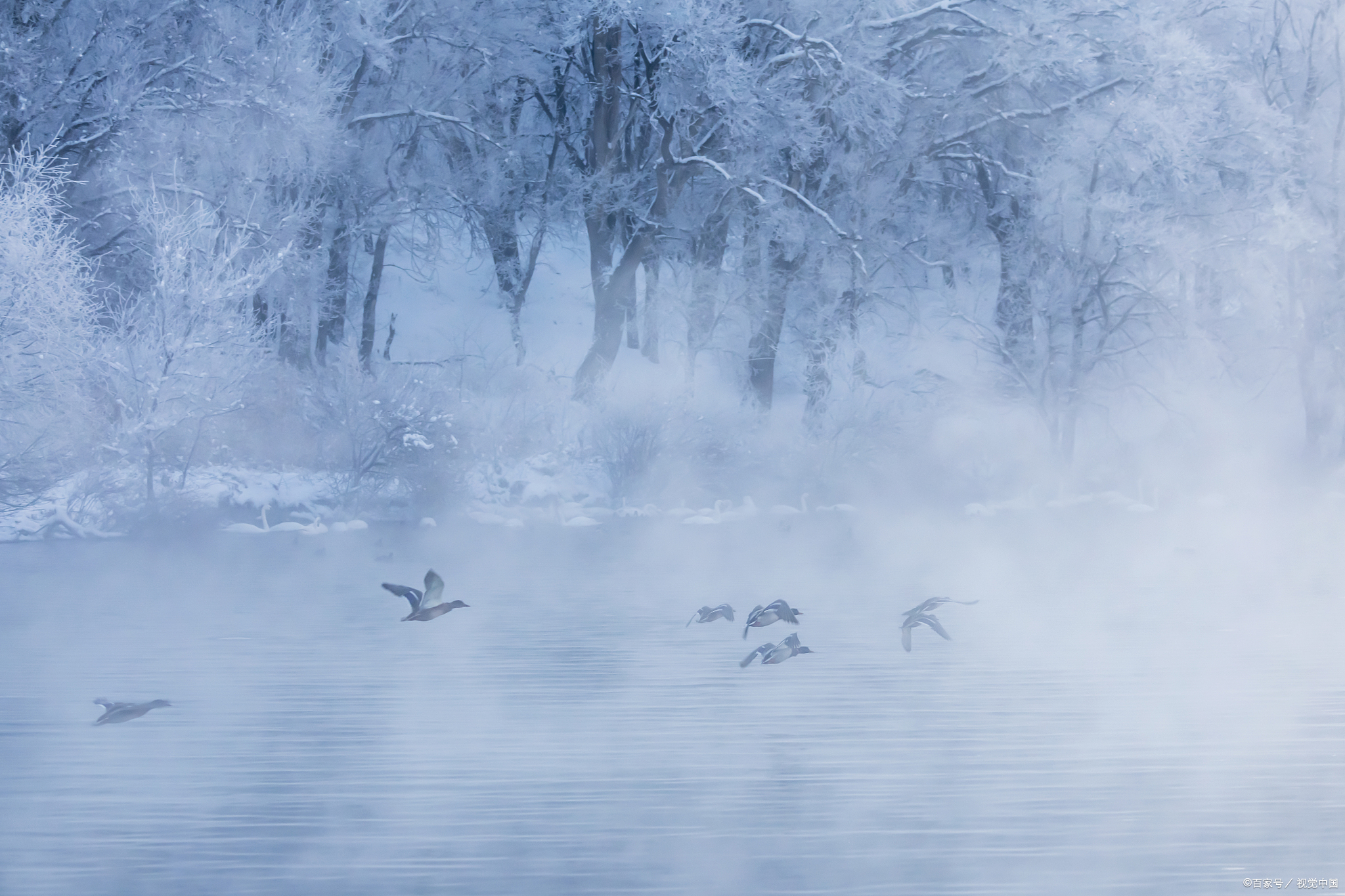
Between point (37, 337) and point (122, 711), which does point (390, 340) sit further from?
point (122, 711)

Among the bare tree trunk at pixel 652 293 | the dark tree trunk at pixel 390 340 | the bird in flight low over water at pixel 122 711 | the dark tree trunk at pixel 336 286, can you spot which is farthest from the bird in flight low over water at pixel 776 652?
the dark tree trunk at pixel 390 340

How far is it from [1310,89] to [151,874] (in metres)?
23.5

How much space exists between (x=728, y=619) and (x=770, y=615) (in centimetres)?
→ 52

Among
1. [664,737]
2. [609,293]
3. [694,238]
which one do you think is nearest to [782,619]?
[664,737]

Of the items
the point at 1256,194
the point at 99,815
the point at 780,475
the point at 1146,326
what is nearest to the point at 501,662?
the point at 99,815

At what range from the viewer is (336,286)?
20766mm

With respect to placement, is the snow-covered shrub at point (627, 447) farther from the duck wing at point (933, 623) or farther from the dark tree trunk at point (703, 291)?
the duck wing at point (933, 623)

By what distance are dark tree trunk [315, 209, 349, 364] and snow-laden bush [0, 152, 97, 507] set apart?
16.3ft

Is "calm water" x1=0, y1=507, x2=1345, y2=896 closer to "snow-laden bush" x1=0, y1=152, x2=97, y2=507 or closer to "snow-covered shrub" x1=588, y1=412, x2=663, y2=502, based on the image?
"snow-laden bush" x1=0, y1=152, x2=97, y2=507

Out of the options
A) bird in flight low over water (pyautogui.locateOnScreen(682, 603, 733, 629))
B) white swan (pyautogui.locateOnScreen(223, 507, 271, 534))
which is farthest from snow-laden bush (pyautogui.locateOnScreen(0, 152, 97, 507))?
bird in flight low over water (pyautogui.locateOnScreen(682, 603, 733, 629))

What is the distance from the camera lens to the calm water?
17.9 feet

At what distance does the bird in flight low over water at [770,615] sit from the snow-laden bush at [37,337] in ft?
25.8

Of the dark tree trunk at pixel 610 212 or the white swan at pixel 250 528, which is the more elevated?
the dark tree trunk at pixel 610 212

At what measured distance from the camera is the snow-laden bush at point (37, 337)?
43.9ft
